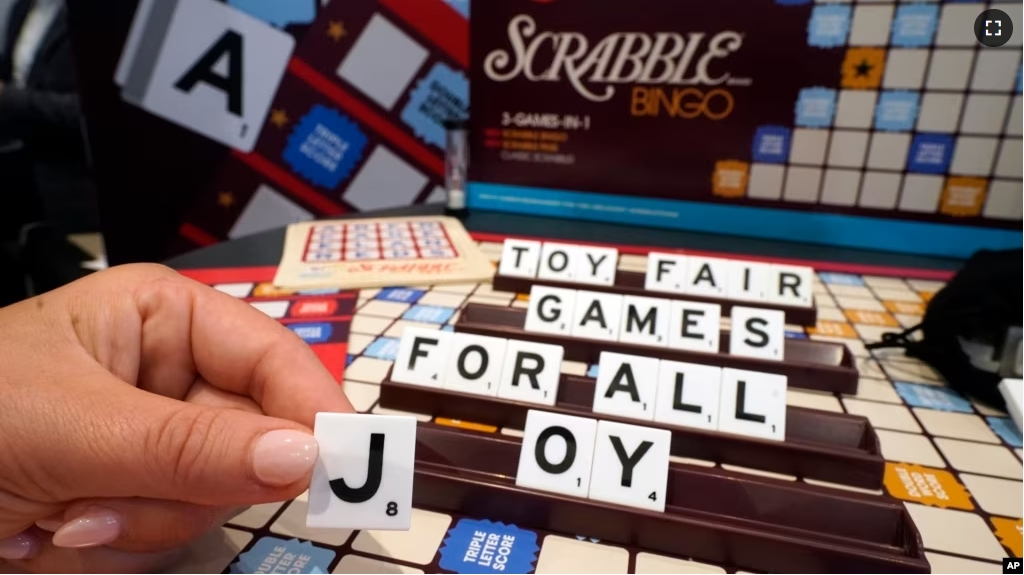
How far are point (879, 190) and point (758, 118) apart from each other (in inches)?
10.7

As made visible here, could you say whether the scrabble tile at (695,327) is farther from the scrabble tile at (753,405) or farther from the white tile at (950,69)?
the white tile at (950,69)

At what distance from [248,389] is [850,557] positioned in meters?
0.50

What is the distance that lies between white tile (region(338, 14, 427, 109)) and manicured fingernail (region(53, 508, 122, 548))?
1605 mm

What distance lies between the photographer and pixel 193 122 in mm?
1879

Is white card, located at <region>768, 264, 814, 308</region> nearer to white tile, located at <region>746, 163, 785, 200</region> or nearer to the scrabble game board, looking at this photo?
the scrabble game board

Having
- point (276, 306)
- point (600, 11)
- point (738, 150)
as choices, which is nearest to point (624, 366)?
point (276, 306)

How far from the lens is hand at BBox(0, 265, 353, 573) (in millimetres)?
387

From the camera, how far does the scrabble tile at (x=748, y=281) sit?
3.11 feet

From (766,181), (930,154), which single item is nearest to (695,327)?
(766,181)

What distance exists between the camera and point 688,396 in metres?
0.65

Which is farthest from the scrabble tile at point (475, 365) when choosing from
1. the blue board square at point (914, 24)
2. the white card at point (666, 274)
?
the blue board square at point (914, 24)

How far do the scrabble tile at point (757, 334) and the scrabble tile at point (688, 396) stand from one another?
0.49 feet

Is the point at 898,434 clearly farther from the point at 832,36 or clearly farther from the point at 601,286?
A: the point at 832,36

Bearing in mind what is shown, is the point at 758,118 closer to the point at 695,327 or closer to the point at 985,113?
the point at 985,113
